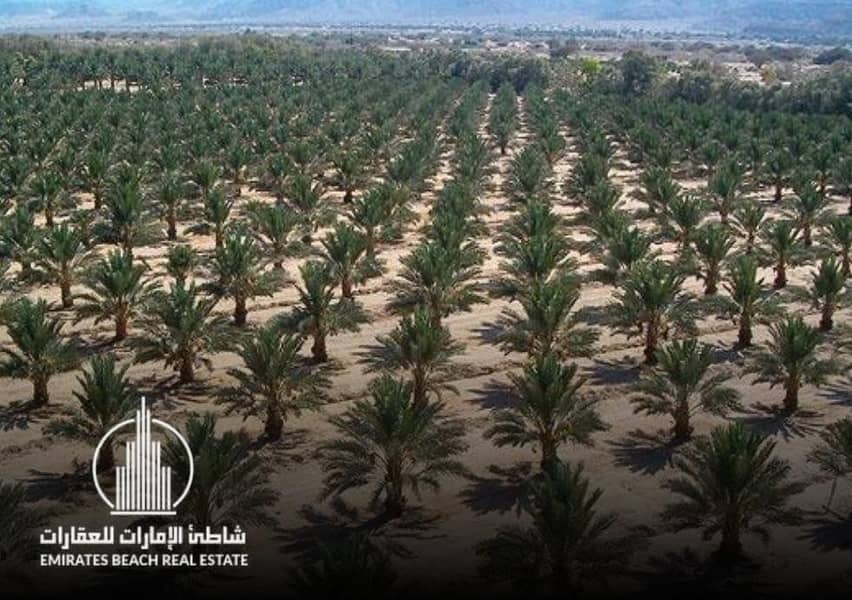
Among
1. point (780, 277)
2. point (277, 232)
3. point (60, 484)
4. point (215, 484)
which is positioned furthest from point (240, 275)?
point (780, 277)

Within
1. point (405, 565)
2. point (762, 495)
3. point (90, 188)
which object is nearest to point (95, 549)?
point (405, 565)

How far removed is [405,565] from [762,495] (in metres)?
7.06

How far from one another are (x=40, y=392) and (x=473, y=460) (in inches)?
457

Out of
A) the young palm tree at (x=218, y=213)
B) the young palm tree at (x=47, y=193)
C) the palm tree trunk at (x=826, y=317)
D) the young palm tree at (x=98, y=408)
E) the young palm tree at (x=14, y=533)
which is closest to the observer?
the young palm tree at (x=14, y=533)

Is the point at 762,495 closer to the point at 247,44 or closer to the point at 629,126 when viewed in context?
the point at 629,126

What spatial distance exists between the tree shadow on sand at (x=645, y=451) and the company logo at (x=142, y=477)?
1057cm

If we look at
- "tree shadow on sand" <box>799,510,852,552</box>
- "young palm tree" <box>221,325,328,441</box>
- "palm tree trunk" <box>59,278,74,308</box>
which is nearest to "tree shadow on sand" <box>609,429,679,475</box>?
"tree shadow on sand" <box>799,510,852,552</box>

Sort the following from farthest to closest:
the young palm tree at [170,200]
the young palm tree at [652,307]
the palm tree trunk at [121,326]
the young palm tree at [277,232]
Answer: the young palm tree at [170,200]
the young palm tree at [277,232]
the palm tree trunk at [121,326]
the young palm tree at [652,307]

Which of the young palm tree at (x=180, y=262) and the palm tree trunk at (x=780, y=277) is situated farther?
the palm tree trunk at (x=780, y=277)

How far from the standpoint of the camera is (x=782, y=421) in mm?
25656

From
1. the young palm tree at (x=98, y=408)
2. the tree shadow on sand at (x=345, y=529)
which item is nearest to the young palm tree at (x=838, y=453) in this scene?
the tree shadow on sand at (x=345, y=529)

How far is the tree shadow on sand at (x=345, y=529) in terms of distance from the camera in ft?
65.2

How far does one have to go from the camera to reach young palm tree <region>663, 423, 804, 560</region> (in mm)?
18562

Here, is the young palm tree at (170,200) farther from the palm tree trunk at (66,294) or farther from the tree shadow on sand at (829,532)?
the tree shadow on sand at (829,532)
